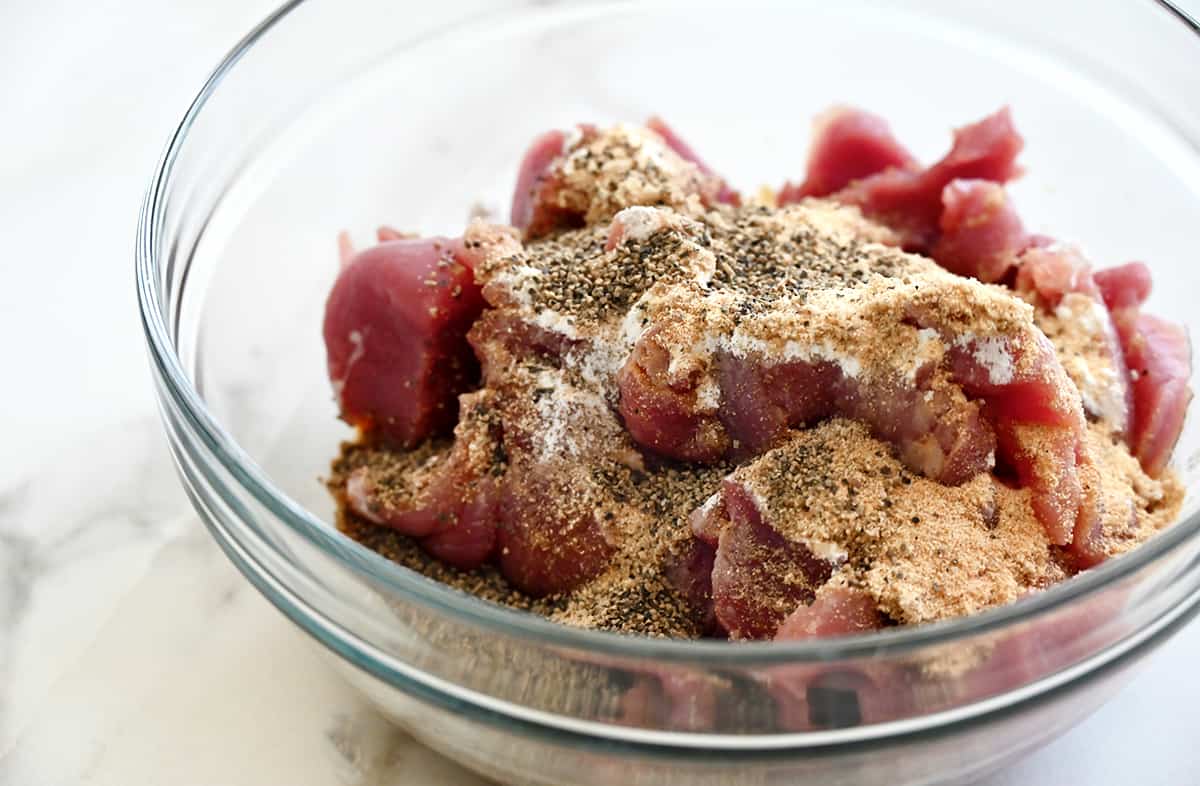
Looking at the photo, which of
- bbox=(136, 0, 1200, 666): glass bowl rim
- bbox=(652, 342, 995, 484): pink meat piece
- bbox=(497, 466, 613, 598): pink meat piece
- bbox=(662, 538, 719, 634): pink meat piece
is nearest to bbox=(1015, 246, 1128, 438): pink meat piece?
bbox=(652, 342, 995, 484): pink meat piece

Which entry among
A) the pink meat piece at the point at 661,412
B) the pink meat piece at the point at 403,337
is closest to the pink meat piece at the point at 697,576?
the pink meat piece at the point at 661,412

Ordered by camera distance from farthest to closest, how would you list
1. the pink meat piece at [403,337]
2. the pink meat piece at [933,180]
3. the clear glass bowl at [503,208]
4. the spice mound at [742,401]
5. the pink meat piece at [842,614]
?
the pink meat piece at [933,180]
the pink meat piece at [403,337]
the spice mound at [742,401]
the pink meat piece at [842,614]
the clear glass bowl at [503,208]

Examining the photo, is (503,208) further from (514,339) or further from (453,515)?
(453,515)

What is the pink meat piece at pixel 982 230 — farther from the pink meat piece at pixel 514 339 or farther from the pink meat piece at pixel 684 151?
the pink meat piece at pixel 514 339

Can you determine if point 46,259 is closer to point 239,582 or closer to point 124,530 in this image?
point 124,530

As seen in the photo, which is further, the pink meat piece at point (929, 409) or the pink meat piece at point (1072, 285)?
the pink meat piece at point (1072, 285)

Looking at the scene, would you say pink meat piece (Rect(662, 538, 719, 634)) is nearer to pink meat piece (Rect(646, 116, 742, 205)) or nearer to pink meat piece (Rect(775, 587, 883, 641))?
pink meat piece (Rect(775, 587, 883, 641))
